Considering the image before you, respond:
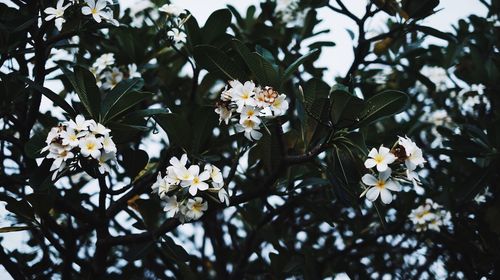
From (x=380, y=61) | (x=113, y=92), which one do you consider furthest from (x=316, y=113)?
(x=380, y=61)

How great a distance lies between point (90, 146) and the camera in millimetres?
1084

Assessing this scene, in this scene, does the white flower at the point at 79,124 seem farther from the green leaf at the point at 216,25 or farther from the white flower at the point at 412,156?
the white flower at the point at 412,156

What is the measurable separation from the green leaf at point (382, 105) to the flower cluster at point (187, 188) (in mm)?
355

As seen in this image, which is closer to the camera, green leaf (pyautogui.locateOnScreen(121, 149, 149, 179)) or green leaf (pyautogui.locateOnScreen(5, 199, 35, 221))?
green leaf (pyautogui.locateOnScreen(5, 199, 35, 221))

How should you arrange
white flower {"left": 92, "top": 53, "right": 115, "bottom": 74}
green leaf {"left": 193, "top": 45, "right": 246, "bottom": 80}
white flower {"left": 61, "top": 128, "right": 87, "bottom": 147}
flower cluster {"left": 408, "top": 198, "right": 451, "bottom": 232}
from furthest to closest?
flower cluster {"left": 408, "top": 198, "right": 451, "bottom": 232}
white flower {"left": 92, "top": 53, "right": 115, "bottom": 74}
green leaf {"left": 193, "top": 45, "right": 246, "bottom": 80}
white flower {"left": 61, "top": 128, "right": 87, "bottom": 147}

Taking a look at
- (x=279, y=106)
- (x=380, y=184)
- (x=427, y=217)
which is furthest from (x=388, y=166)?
(x=427, y=217)

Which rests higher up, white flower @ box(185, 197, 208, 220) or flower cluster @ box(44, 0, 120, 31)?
flower cluster @ box(44, 0, 120, 31)

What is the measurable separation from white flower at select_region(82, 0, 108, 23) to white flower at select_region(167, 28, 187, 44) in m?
0.27

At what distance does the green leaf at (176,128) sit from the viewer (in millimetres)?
1251

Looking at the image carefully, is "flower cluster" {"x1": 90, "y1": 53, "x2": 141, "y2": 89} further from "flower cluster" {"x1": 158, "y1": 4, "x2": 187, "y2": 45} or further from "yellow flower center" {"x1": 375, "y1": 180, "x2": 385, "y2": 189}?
"yellow flower center" {"x1": 375, "y1": 180, "x2": 385, "y2": 189}

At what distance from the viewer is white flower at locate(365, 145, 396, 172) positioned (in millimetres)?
1078

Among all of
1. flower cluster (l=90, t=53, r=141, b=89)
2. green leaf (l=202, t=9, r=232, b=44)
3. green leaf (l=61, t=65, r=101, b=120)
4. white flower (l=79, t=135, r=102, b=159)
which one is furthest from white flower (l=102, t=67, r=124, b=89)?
white flower (l=79, t=135, r=102, b=159)

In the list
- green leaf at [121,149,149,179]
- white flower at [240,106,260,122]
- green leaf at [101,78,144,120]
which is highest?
green leaf at [101,78,144,120]

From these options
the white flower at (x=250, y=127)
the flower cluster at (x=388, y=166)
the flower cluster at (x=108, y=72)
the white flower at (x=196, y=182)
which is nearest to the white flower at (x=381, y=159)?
the flower cluster at (x=388, y=166)
